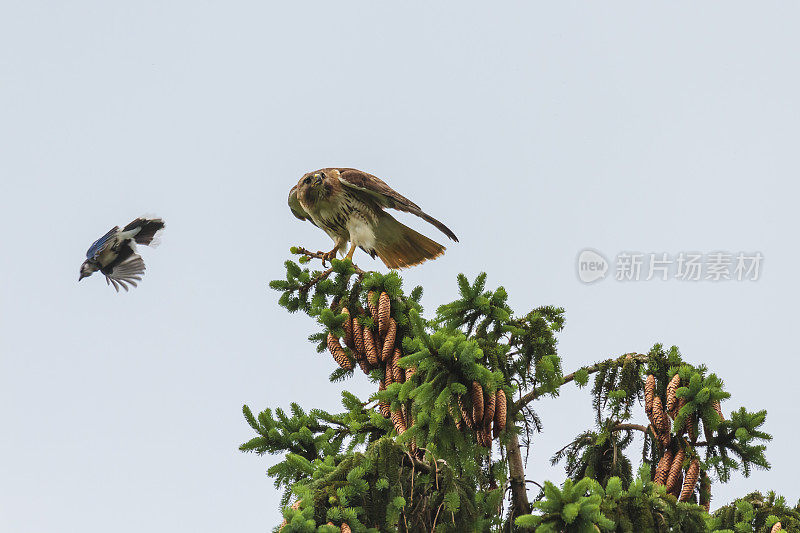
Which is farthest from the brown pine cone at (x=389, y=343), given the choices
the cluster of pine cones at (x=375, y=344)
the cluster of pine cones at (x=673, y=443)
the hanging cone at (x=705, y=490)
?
the hanging cone at (x=705, y=490)

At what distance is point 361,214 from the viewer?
8.00m

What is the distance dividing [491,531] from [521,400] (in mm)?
812

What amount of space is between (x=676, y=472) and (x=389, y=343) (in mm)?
1702

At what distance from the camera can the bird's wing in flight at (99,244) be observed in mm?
9039

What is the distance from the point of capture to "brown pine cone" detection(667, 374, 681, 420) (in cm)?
481

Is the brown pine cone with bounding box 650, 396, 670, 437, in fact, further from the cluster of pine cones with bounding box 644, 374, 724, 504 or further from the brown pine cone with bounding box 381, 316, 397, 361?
the brown pine cone with bounding box 381, 316, 397, 361

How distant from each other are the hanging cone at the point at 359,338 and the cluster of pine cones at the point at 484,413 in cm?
123

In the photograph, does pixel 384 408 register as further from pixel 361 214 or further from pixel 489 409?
pixel 361 214

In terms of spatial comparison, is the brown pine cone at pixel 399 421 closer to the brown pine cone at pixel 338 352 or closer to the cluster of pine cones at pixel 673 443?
the brown pine cone at pixel 338 352

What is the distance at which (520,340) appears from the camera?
17.3ft

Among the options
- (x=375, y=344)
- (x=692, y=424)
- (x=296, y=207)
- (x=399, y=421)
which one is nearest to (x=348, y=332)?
(x=375, y=344)

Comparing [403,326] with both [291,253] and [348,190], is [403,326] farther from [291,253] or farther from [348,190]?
[348,190]

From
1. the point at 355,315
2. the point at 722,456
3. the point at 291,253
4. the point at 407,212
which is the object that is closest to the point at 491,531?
the point at 722,456

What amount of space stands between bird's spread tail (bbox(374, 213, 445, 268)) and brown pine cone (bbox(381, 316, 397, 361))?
8.68ft
